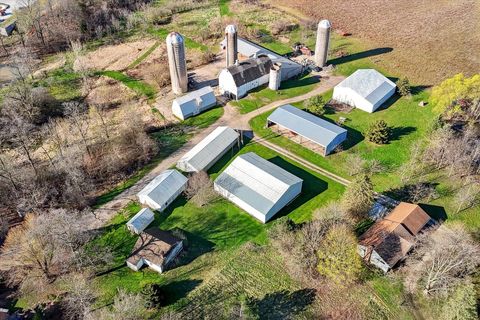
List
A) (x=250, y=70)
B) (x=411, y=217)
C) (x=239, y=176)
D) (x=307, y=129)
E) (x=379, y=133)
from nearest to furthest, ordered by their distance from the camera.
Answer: (x=411, y=217) → (x=239, y=176) → (x=379, y=133) → (x=307, y=129) → (x=250, y=70)

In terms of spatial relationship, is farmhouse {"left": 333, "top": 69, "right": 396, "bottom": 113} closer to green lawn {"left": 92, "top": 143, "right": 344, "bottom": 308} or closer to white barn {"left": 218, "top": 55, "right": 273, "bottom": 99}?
white barn {"left": 218, "top": 55, "right": 273, "bottom": 99}

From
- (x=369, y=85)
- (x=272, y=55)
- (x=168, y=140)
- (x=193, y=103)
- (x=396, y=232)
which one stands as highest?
(x=272, y=55)

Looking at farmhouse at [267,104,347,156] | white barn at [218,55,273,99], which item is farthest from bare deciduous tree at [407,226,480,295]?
white barn at [218,55,273,99]

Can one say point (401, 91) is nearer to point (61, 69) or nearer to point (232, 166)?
point (232, 166)

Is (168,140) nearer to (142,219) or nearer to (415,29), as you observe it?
(142,219)

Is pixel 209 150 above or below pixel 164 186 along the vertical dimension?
above

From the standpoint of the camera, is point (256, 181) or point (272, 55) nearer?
point (256, 181)

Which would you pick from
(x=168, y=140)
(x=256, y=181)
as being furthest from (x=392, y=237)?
(x=168, y=140)

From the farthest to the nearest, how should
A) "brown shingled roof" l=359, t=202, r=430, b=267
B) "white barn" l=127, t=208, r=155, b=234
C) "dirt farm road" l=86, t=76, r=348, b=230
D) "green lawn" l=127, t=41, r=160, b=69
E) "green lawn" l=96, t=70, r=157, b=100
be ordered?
"green lawn" l=127, t=41, r=160, b=69, "green lawn" l=96, t=70, r=157, b=100, "dirt farm road" l=86, t=76, r=348, b=230, "white barn" l=127, t=208, r=155, b=234, "brown shingled roof" l=359, t=202, r=430, b=267
